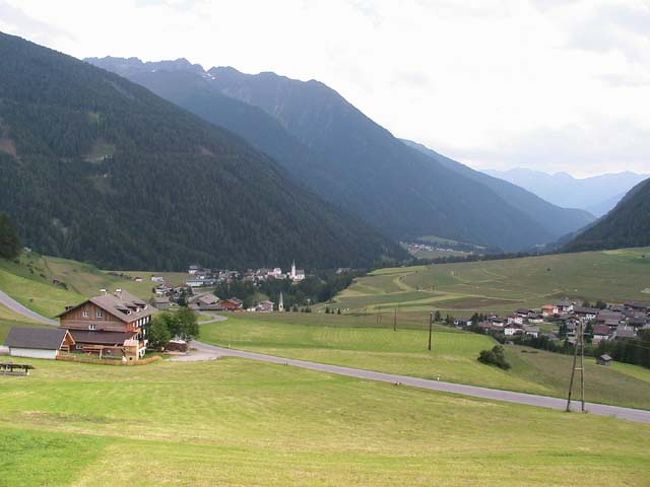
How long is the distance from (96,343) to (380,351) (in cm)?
3663

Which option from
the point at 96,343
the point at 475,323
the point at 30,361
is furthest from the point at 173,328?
the point at 475,323

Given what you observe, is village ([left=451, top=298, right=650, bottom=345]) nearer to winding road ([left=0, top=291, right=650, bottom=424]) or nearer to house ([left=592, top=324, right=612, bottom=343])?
house ([left=592, top=324, right=612, bottom=343])

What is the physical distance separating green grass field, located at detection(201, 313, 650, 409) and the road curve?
2769 millimetres

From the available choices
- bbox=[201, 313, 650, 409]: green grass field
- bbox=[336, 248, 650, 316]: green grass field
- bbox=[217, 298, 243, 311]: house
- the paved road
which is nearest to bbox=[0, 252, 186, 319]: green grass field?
the paved road

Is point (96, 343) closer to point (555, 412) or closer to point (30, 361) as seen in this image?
point (30, 361)

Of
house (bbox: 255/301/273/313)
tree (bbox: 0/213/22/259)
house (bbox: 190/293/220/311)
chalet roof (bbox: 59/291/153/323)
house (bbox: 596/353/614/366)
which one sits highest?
tree (bbox: 0/213/22/259)

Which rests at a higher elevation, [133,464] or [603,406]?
[133,464]

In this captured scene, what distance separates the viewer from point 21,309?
280 feet

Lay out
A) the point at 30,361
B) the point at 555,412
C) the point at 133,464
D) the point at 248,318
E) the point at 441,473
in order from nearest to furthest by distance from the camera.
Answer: the point at 133,464 → the point at 441,473 → the point at 555,412 → the point at 30,361 → the point at 248,318

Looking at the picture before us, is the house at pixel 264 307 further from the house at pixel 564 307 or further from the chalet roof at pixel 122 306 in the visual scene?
the chalet roof at pixel 122 306

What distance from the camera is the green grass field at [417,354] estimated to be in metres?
68.8

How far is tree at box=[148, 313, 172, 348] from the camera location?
72.8 m

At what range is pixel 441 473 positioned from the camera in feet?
80.0

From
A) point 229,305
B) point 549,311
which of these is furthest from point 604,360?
point 229,305
